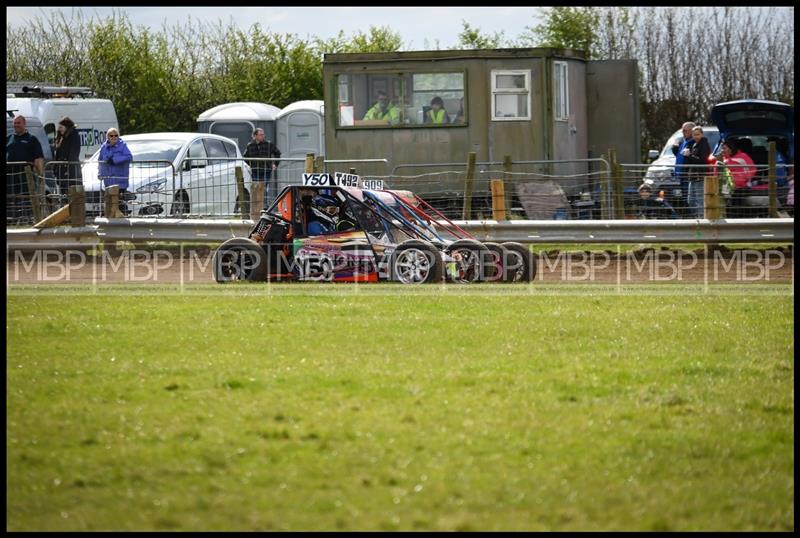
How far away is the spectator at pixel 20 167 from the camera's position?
21.7 m

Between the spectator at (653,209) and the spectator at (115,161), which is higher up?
the spectator at (115,161)

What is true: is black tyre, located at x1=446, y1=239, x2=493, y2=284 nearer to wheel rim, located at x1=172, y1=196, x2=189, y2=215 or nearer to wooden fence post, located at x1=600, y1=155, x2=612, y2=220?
wooden fence post, located at x1=600, y1=155, x2=612, y2=220

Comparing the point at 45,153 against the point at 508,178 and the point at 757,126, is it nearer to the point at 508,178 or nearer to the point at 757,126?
the point at 508,178

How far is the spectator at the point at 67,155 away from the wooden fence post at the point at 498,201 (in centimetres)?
713

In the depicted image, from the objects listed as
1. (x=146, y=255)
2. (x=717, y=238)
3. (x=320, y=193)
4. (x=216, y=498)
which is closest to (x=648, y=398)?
(x=216, y=498)

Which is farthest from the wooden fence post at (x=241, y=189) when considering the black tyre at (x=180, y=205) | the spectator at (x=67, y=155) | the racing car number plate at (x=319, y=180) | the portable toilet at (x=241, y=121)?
the portable toilet at (x=241, y=121)

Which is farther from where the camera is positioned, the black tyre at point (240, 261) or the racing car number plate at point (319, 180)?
the black tyre at point (240, 261)

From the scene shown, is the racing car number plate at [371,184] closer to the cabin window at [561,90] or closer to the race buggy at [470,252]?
the race buggy at [470,252]

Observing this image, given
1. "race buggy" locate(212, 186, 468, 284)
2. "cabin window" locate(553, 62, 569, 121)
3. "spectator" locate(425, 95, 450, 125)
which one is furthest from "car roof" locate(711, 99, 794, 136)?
"race buggy" locate(212, 186, 468, 284)

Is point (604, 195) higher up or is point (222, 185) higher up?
point (222, 185)

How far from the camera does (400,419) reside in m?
7.57

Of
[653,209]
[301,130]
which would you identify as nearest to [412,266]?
[653,209]

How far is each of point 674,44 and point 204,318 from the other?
28.2 m

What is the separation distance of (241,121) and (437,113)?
9.62 m
